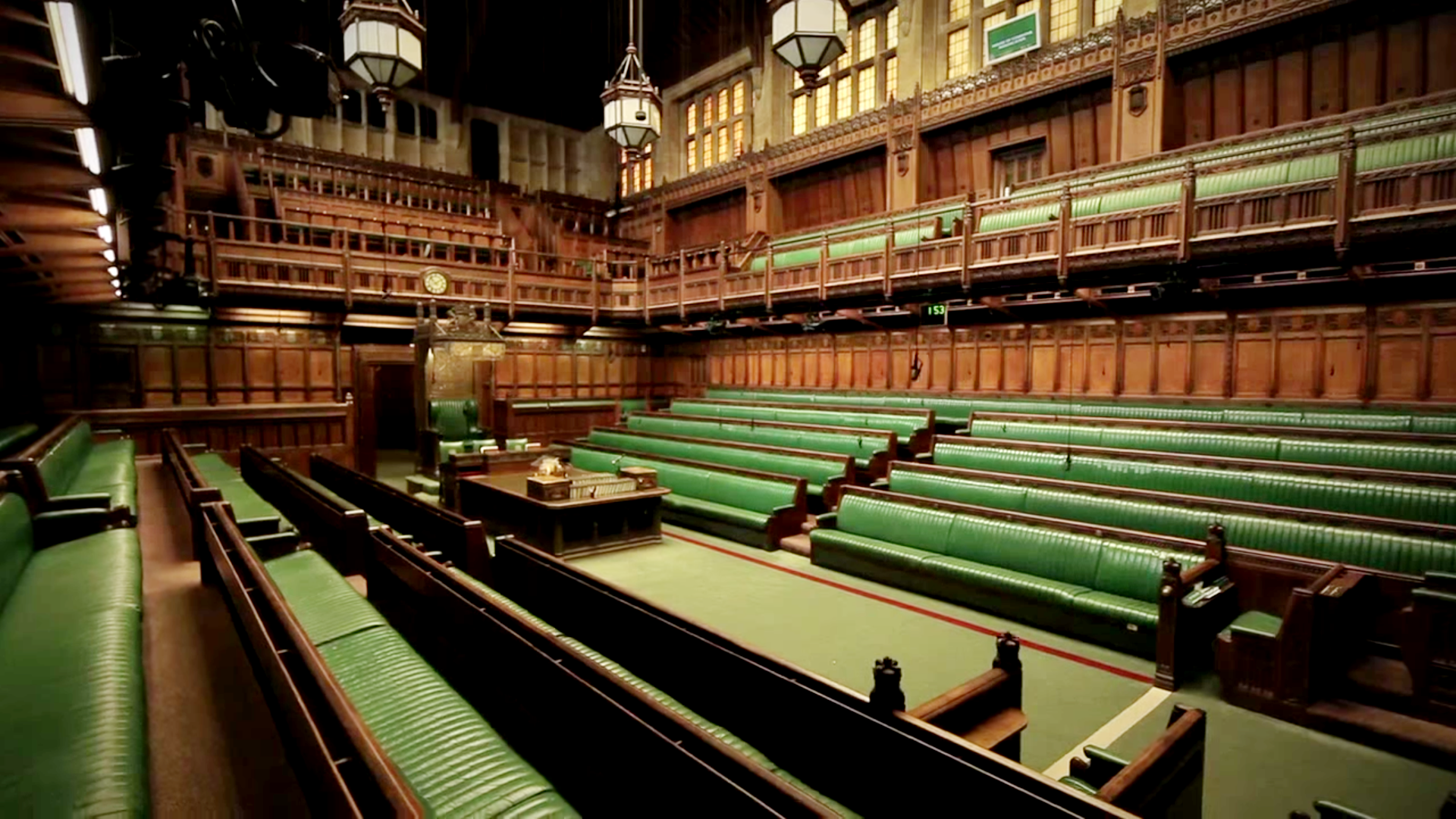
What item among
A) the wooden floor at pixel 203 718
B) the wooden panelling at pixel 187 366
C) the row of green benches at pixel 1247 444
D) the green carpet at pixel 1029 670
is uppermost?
the wooden panelling at pixel 187 366

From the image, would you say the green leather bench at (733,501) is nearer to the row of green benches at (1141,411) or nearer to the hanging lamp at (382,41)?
the row of green benches at (1141,411)

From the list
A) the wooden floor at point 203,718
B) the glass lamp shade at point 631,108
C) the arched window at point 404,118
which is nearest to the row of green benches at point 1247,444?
the glass lamp shade at point 631,108

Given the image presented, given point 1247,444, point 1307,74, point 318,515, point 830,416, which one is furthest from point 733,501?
point 1307,74

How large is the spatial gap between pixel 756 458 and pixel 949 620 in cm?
375

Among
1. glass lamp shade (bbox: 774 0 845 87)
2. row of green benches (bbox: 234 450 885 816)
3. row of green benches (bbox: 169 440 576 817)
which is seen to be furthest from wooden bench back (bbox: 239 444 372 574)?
glass lamp shade (bbox: 774 0 845 87)

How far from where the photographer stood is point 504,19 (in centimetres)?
1457

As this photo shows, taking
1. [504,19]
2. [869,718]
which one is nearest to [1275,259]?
[869,718]

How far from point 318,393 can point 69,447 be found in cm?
567

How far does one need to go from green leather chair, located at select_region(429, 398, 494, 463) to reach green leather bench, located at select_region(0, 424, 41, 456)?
403 cm

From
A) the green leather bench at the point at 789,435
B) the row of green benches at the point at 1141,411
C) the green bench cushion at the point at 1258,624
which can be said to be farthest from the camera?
the green leather bench at the point at 789,435

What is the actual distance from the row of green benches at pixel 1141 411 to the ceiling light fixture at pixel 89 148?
7.96m

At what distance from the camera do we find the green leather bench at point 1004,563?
411 cm

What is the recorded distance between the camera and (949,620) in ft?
15.1

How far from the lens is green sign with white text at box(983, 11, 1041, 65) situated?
10.1m
